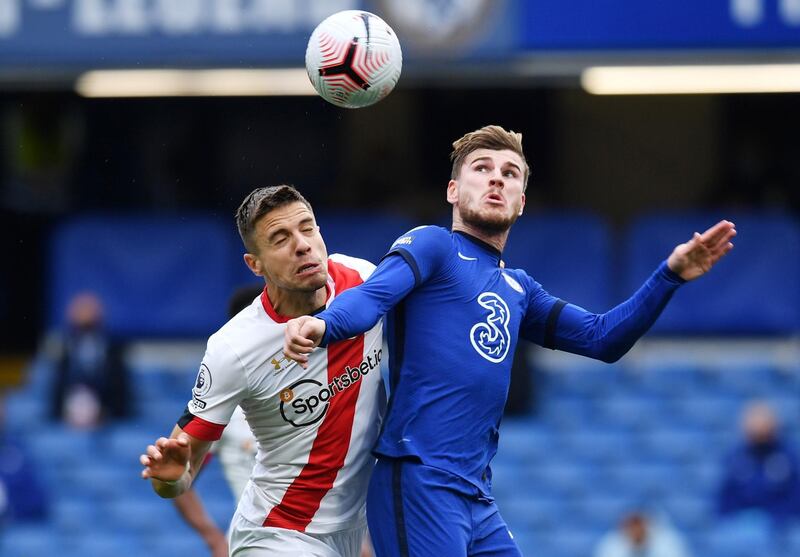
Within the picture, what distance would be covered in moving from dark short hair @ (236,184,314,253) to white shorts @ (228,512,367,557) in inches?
38.3

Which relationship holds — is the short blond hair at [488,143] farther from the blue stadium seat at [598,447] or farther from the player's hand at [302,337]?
the blue stadium seat at [598,447]

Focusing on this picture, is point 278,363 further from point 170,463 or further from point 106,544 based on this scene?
point 106,544

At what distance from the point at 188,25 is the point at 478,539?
692 cm

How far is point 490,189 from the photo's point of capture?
16.6 ft

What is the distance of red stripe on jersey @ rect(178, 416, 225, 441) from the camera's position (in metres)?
5.09

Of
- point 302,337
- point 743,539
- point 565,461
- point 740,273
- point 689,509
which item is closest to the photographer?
point 302,337

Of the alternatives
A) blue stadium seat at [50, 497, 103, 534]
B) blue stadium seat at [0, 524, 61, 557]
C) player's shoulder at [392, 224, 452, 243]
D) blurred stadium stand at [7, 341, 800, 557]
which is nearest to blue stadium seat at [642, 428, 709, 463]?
blurred stadium stand at [7, 341, 800, 557]

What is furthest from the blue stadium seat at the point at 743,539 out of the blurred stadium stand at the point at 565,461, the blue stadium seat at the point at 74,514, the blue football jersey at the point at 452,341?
the blue football jersey at the point at 452,341

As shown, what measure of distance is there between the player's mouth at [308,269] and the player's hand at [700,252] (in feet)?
3.72

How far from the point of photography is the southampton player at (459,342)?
487 cm

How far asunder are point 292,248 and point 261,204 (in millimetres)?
194

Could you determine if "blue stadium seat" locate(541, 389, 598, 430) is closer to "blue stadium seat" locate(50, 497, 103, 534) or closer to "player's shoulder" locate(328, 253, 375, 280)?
"blue stadium seat" locate(50, 497, 103, 534)

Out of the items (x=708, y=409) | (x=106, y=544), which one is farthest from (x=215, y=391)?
(x=708, y=409)

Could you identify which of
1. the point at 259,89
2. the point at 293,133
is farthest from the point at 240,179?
the point at 259,89
